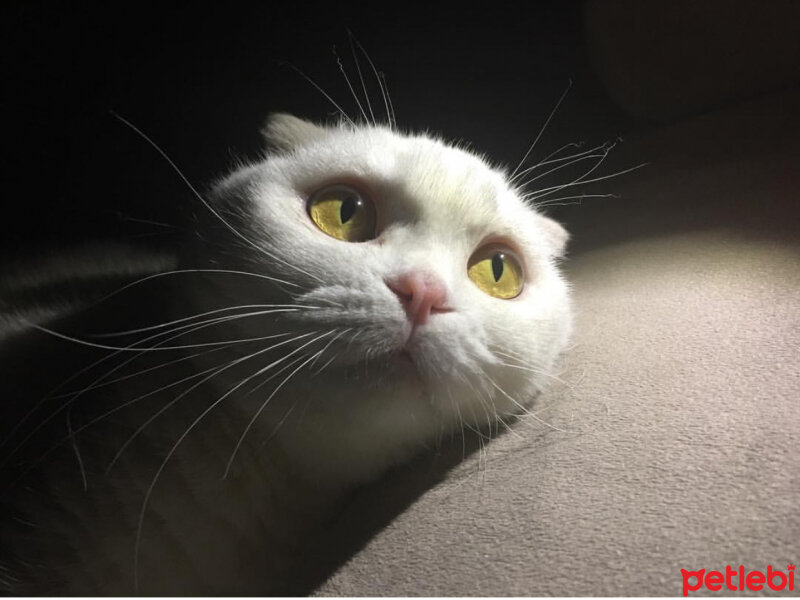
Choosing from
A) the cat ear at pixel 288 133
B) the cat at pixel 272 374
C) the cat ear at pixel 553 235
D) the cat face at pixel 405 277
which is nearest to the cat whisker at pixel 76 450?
the cat at pixel 272 374

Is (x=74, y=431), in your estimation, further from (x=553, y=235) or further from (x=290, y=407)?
(x=553, y=235)

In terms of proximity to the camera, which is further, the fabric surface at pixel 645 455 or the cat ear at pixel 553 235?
the cat ear at pixel 553 235

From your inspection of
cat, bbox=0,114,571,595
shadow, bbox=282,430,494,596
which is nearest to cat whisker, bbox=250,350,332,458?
cat, bbox=0,114,571,595

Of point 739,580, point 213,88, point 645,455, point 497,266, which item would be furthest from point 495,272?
point 213,88

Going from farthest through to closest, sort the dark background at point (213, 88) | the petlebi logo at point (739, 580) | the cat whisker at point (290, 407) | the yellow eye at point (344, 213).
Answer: the dark background at point (213, 88) → the yellow eye at point (344, 213) → the cat whisker at point (290, 407) → the petlebi logo at point (739, 580)

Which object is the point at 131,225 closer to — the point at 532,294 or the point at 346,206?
the point at 346,206

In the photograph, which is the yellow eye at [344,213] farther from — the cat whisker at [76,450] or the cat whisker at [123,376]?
the cat whisker at [76,450]

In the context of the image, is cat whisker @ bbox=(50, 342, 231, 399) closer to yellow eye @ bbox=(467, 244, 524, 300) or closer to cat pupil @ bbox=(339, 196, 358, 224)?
cat pupil @ bbox=(339, 196, 358, 224)

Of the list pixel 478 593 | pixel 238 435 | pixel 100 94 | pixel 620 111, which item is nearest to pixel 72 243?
pixel 100 94
